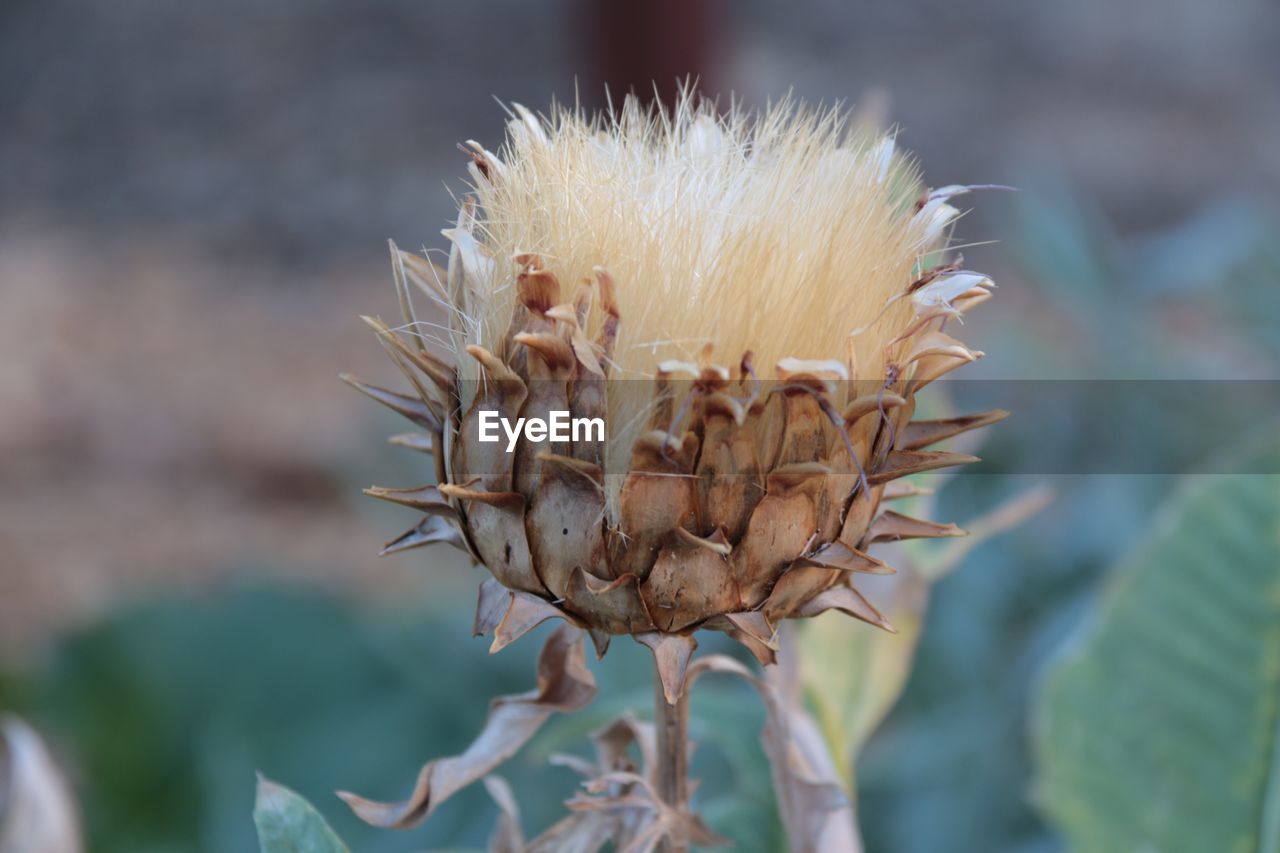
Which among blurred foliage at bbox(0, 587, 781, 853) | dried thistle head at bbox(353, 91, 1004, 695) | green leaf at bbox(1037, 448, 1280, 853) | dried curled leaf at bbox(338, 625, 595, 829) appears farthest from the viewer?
blurred foliage at bbox(0, 587, 781, 853)

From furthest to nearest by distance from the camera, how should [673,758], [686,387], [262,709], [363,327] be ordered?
[363,327] → [262,709] → [673,758] → [686,387]

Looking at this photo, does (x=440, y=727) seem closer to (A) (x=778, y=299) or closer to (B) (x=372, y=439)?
(B) (x=372, y=439)

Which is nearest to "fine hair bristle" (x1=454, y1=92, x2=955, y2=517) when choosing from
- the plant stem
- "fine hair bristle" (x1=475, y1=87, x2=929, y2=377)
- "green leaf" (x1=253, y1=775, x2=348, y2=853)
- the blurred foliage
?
"fine hair bristle" (x1=475, y1=87, x2=929, y2=377)

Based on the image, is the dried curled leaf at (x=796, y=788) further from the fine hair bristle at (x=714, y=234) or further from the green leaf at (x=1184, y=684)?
the green leaf at (x=1184, y=684)

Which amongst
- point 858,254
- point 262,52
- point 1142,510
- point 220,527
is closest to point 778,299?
point 858,254

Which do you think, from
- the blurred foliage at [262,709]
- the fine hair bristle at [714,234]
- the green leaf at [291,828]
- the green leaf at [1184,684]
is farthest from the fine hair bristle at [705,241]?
the blurred foliage at [262,709]

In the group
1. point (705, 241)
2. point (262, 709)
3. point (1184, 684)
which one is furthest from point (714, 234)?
point (262, 709)

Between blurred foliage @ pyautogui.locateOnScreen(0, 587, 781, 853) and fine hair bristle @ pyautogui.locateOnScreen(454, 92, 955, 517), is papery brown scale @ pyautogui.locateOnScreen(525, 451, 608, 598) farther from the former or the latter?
blurred foliage @ pyautogui.locateOnScreen(0, 587, 781, 853)

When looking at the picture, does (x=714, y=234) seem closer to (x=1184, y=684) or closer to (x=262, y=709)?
(x=1184, y=684)
